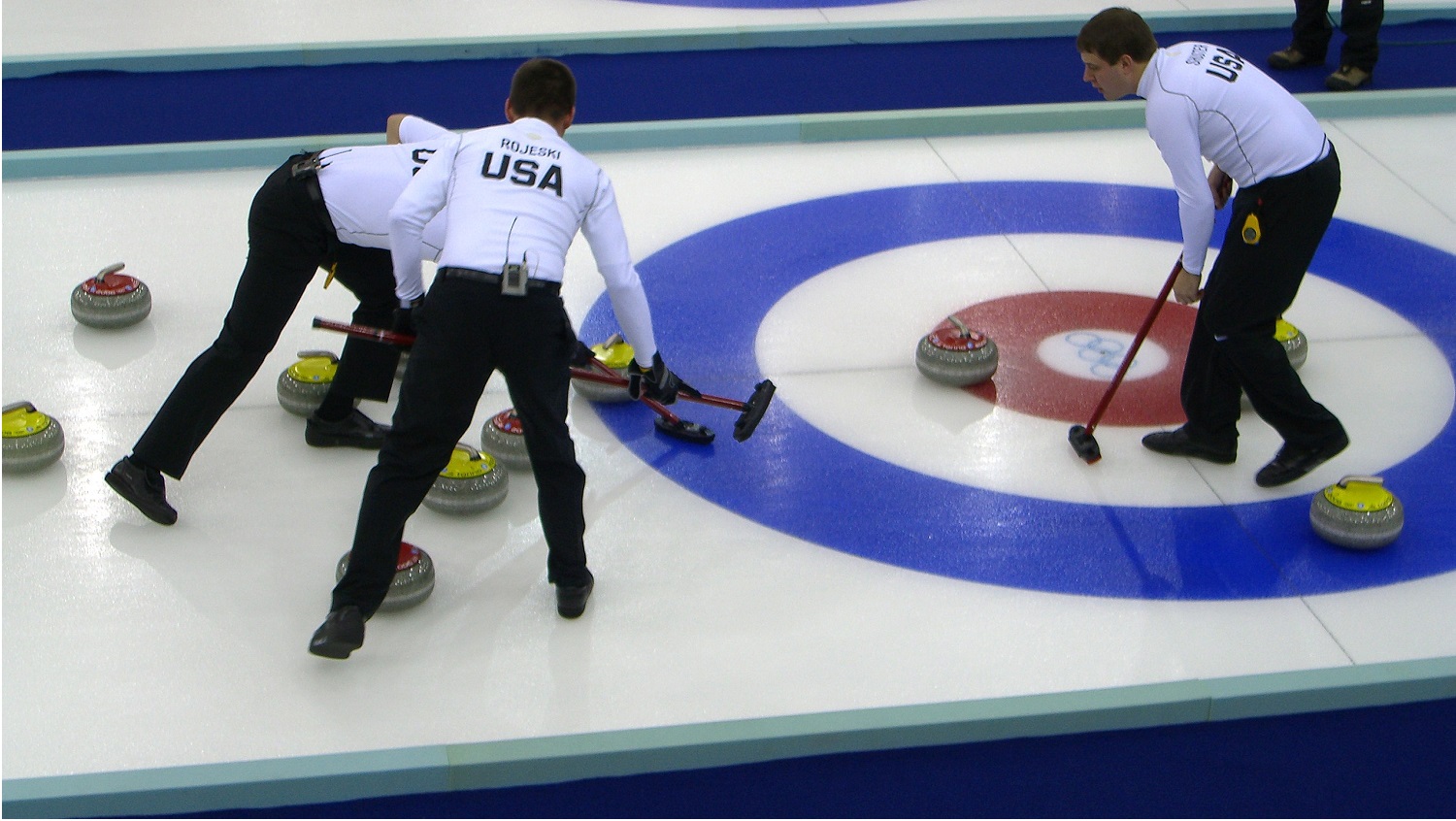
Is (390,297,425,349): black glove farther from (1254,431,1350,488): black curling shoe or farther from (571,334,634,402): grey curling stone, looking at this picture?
(1254,431,1350,488): black curling shoe

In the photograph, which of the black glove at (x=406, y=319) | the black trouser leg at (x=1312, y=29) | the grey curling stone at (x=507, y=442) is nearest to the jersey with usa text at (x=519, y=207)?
the black glove at (x=406, y=319)

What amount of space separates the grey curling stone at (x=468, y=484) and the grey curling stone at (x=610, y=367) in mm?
776

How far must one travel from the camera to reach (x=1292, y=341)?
6211mm

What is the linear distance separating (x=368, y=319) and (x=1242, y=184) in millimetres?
2934

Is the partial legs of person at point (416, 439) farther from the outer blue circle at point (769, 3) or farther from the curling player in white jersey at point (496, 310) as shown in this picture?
the outer blue circle at point (769, 3)

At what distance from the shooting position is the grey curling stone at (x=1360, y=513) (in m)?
5.09

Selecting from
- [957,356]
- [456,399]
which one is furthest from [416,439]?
[957,356]

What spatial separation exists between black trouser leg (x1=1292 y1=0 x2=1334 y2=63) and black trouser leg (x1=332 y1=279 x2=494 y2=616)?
7077 millimetres

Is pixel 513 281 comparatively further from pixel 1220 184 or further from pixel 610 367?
pixel 1220 184

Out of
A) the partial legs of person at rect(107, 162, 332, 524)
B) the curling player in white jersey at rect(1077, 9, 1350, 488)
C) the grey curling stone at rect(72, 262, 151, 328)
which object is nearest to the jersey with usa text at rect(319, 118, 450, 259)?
the partial legs of person at rect(107, 162, 332, 524)

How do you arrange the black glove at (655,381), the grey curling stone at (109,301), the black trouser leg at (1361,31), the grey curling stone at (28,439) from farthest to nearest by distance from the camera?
the black trouser leg at (1361,31) < the grey curling stone at (109,301) < the grey curling stone at (28,439) < the black glove at (655,381)

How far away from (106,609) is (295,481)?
87 cm

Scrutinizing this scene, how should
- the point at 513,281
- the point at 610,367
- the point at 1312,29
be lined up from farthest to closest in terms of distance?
1. the point at 1312,29
2. the point at 610,367
3. the point at 513,281

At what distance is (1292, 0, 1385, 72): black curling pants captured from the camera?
368 inches
